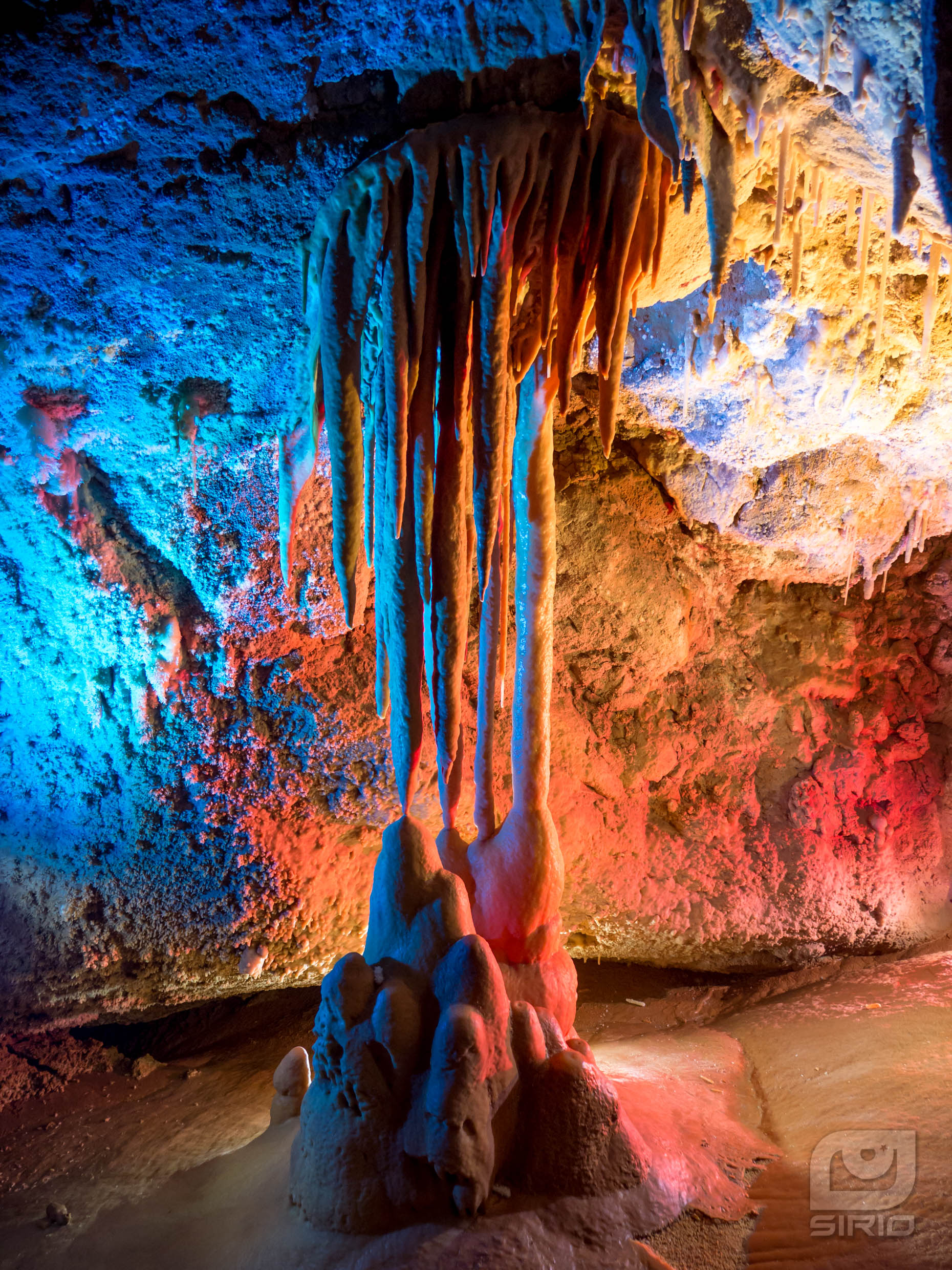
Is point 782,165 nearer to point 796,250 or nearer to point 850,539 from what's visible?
point 796,250

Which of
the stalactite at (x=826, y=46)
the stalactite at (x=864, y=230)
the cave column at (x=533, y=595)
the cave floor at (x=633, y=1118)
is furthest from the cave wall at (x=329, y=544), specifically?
the cave column at (x=533, y=595)

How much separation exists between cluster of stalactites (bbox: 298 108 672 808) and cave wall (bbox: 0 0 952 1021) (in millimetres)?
163

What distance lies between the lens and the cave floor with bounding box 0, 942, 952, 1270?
266 centimetres

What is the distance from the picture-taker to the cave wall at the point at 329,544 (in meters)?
2.48

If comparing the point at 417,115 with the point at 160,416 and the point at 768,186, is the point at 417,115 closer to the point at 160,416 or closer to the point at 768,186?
the point at 768,186

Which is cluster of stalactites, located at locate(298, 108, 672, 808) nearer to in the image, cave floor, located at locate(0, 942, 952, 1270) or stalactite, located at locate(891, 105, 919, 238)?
stalactite, located at locate(891, 105, 919, 238)

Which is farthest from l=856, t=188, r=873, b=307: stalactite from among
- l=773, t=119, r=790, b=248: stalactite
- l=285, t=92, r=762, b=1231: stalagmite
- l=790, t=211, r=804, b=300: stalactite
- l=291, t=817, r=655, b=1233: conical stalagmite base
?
l=291, t=817, r=655, b=1233: conical stalagmite base

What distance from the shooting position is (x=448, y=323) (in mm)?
3084

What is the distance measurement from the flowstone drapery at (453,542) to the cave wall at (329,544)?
25cm

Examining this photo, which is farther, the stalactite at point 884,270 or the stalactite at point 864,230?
the stalactite at point 884,270

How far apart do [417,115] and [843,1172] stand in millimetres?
4008

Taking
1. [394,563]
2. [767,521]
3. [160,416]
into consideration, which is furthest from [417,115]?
[767,521]

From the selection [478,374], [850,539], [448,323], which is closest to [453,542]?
[478,374]

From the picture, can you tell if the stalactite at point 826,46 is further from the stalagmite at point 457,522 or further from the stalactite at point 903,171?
the stalagmite at point 457,522
